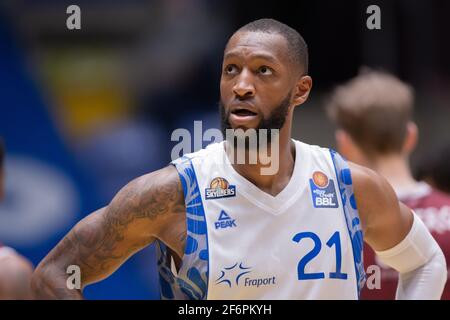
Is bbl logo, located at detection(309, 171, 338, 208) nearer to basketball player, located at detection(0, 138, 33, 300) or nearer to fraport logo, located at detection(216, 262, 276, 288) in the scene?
fraport logo, located at detection(216, 262, 276, 288)

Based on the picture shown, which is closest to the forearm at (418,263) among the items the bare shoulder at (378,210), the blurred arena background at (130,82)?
the bare shoulder at (378,210)

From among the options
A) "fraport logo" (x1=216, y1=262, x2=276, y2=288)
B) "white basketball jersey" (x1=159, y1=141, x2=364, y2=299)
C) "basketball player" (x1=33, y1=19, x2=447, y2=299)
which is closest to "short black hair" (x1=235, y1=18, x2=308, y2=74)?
"basketball player" (x1=33, y1=19, x2=447, y2=299)

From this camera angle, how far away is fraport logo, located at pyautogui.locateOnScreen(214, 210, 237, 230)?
438 cm

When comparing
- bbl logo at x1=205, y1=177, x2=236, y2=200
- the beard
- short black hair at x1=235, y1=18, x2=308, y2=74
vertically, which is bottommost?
bbl logo at x1=205, y1=177, x2=236, y2=200

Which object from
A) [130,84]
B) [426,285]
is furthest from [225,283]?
[130,84]

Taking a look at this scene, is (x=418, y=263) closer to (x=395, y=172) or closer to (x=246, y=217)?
(x=246, y=217)

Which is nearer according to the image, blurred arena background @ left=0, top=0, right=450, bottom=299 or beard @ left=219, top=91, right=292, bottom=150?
beard @ left=219, top=91, right=292, bottom=150

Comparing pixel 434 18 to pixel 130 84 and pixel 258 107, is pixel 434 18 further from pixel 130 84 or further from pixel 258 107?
pixel 258 107

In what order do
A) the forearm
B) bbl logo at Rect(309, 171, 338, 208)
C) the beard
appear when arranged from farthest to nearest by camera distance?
the forearm, bbl logo at Rect(309, 171, 338, 208), the beard

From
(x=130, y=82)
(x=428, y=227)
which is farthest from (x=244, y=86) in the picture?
(x=130, y=82)

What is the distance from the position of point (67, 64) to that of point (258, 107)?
6.13m

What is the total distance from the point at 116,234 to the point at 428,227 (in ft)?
7.35

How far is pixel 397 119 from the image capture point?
246 inches

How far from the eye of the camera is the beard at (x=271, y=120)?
4.43 m
